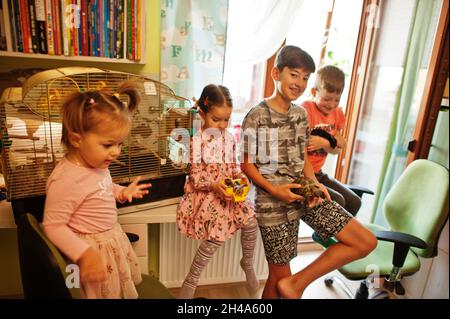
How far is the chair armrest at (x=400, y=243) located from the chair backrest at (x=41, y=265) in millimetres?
1107

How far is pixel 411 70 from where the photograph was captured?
5.25 ft

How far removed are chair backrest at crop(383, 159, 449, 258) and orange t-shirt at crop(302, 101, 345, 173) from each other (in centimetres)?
42

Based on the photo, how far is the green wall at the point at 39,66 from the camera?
1292mm

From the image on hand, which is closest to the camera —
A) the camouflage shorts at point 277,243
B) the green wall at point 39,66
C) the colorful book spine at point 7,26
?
the colorful book spine at point 7,26

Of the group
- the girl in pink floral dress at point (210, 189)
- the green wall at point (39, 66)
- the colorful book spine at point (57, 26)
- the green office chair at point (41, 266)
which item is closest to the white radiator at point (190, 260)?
the green wall at point (39, 66)

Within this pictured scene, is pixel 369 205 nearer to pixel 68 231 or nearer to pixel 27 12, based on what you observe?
pixel 68 231

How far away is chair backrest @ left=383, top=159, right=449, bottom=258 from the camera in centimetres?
132

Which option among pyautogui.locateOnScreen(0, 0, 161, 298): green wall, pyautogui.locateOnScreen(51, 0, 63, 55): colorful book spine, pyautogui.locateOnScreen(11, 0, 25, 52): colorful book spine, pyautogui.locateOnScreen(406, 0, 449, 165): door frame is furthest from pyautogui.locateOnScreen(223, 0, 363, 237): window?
pyautogui.locateOnScreen(11, 0, 25, 52): colorful book spine

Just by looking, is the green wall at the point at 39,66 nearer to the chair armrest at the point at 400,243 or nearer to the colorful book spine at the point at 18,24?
the colorful book spine at the point at 18,24

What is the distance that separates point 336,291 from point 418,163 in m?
0.82

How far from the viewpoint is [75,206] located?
0.81 metres

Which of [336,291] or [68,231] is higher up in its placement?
[68,231]
